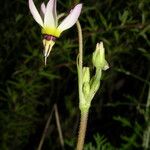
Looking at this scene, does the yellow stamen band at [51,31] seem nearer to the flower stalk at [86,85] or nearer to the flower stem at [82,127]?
the flower stalk at [86,85]

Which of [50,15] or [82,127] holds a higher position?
[50,15]

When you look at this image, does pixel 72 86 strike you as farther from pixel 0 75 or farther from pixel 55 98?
pixel 0 75

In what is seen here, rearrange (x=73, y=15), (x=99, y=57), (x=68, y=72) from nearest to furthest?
(x=73, y=15), (x=99, y=57), (x=68, y=72)

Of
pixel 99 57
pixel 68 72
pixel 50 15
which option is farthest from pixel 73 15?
pixel 68 72

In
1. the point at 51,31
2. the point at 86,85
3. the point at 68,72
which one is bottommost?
the point at 68,72

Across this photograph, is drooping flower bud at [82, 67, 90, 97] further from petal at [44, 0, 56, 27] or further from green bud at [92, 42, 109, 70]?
petal at [44, 0, 56, 27]

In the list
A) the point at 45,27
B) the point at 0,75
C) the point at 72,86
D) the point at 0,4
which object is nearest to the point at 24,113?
the point at 0,75

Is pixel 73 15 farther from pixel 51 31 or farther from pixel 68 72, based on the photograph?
pixel 68 72

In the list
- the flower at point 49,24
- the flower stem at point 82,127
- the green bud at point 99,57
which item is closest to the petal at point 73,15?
the flower at point 49,24
